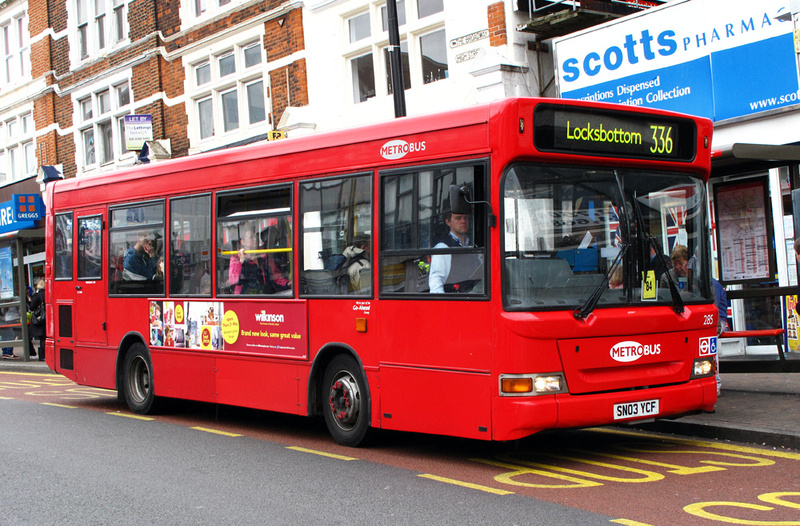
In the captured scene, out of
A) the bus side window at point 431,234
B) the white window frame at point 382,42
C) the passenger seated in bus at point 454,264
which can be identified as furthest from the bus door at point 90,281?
the white window frame at point 382,42

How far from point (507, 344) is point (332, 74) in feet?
40.9

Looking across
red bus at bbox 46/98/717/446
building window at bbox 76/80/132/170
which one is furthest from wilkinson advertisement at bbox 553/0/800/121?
building window at bbox 76/80/132/170

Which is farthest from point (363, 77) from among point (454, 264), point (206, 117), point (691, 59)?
point (454, 264)

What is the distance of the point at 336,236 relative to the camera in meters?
8.57

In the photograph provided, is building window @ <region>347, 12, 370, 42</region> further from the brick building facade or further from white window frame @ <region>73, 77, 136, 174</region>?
white window frame @ <region>73, 77, 136, 174</region>

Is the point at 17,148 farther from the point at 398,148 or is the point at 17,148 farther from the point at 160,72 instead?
the point at 398,148

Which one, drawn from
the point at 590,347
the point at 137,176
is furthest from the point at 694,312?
the point at 137,176

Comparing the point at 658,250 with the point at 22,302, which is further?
the point at 22,302

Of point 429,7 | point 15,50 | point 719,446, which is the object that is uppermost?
point 15,50

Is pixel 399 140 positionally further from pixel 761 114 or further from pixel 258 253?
pixel 761 114

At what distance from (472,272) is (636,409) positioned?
1.66 metres

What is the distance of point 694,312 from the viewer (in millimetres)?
7703

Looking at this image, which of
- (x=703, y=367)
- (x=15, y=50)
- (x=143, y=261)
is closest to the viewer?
(x=703, y=367)

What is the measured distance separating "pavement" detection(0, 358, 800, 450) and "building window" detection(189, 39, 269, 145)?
12.5 meters
